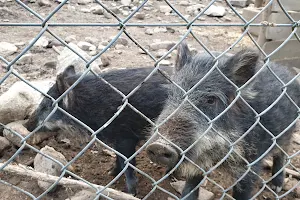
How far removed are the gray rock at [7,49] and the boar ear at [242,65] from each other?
3.96m

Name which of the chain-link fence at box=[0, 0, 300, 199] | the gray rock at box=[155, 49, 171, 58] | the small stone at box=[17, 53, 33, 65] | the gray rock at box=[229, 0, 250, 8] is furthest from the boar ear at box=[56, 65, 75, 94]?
the gray rock at box=[229, 0, 250, 8]

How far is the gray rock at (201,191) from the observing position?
10.6 ft

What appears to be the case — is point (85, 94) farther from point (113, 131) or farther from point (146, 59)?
point (146, 59)

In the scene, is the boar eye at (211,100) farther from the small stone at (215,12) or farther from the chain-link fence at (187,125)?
the small stone at (215,12)

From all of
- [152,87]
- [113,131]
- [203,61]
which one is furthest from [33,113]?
[203,61]

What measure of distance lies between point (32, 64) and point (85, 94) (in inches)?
76.8

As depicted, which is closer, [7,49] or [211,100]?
[211,100]

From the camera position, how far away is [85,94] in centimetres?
384

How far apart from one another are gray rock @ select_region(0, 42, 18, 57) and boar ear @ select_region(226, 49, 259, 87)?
396 cm

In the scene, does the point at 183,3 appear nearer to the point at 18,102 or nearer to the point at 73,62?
the point at 73,62

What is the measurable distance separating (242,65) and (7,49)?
414 centimetres

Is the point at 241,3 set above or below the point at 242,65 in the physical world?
below

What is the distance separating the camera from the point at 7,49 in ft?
19.0

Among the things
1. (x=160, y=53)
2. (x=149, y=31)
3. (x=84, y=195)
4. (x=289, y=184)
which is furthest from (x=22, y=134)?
(x=149, y=31)
